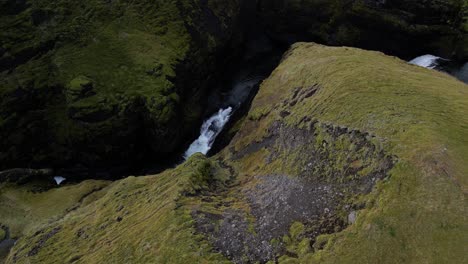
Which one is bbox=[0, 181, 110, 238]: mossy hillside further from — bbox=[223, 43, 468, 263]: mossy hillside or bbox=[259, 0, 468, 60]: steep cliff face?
bbox=[259, 0, 468, 60]: steep cliff face

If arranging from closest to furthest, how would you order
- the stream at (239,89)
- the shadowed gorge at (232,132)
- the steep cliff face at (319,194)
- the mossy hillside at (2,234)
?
the steep cliff face at (319,194), the shadowed gorge at (232,132), the mossy hillside at (2,234), the stream at (239,89)

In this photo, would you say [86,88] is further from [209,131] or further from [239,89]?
[239,89]

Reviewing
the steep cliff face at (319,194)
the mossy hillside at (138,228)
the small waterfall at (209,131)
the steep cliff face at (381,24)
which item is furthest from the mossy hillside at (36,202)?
the steep cliff face at (381,24)

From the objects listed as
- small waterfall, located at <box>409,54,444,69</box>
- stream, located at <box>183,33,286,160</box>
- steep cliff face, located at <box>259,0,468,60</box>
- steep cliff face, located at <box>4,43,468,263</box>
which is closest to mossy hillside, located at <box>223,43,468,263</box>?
steep cliff face, located at <box>4,43,468,263</box>

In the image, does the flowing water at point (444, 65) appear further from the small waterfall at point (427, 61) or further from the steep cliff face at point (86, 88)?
the steep cliff face at point (86, 88)

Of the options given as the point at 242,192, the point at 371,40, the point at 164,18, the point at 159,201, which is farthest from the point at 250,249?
the point at 371,40

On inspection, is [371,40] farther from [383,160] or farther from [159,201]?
[159,201]
